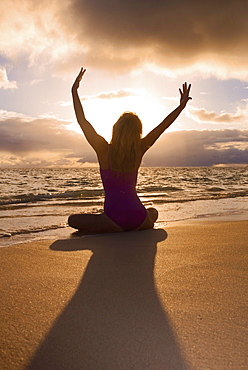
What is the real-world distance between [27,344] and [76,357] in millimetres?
236

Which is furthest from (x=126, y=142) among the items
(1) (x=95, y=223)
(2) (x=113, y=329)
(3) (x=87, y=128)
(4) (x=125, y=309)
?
(2) (x=113, y=329)

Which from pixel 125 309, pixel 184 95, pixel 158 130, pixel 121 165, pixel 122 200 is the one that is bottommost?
pixel 125 309

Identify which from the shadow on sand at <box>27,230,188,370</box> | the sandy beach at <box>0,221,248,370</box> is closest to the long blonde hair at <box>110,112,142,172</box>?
the sandy beach at <box>0,221,248,370</box>

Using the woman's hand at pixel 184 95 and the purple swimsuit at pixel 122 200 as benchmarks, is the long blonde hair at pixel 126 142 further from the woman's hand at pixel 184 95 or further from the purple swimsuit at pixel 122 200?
the woman's hand at pixel 184 95

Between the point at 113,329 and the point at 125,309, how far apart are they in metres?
0.21

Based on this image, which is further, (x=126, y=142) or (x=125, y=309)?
(x=126, y=142)

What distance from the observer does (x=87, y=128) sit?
3.68 metres

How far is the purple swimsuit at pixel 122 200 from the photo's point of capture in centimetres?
393

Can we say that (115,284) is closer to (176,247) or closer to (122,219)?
(176,247)

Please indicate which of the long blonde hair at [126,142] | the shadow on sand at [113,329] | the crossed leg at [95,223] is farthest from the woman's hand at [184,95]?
the shadow on sand at [113,329]

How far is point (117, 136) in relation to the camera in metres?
3.53

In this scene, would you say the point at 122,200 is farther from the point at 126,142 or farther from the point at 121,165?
the point at 126,142

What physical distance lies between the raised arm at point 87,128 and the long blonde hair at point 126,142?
157 millimetres

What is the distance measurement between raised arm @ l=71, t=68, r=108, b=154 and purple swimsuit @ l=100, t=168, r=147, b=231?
354 mm
